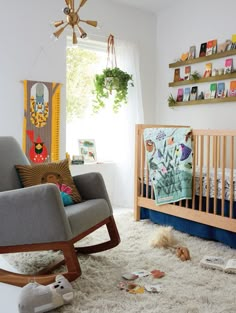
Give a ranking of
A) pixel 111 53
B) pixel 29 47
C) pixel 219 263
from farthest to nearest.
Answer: pixel 111 53
pixel 29 47
pixel 219 263

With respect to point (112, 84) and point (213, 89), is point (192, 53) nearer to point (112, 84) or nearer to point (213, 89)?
point (213, 89)

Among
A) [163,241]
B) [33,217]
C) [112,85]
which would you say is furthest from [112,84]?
[33,217]

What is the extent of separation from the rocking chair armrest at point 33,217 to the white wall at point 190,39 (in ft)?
7.36

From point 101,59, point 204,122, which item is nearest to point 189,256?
point 204,122

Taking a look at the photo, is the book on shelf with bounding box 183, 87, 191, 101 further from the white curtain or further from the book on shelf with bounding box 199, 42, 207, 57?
the white curtain

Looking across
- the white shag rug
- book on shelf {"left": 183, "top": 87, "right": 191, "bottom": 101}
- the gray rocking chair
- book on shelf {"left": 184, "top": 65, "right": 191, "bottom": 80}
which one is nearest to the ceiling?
book on shelf {"left": 184, "top": 65, "right": 191, "bottom": 80}

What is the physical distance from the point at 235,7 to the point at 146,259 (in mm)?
2541

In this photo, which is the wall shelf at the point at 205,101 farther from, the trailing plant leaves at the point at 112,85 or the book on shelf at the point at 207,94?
the trailing plant leaves at the point at 112,85

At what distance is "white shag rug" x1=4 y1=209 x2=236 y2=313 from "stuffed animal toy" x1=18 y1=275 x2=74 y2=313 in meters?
0.05

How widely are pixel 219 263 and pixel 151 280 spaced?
464 millimetres

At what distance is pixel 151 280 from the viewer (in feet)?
6.34

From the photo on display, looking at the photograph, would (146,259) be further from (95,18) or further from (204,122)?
(95,18)

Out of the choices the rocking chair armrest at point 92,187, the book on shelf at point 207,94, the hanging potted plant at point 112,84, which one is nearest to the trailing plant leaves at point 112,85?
the hanging potted plant at point 112,84

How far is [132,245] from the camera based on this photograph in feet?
8.29
